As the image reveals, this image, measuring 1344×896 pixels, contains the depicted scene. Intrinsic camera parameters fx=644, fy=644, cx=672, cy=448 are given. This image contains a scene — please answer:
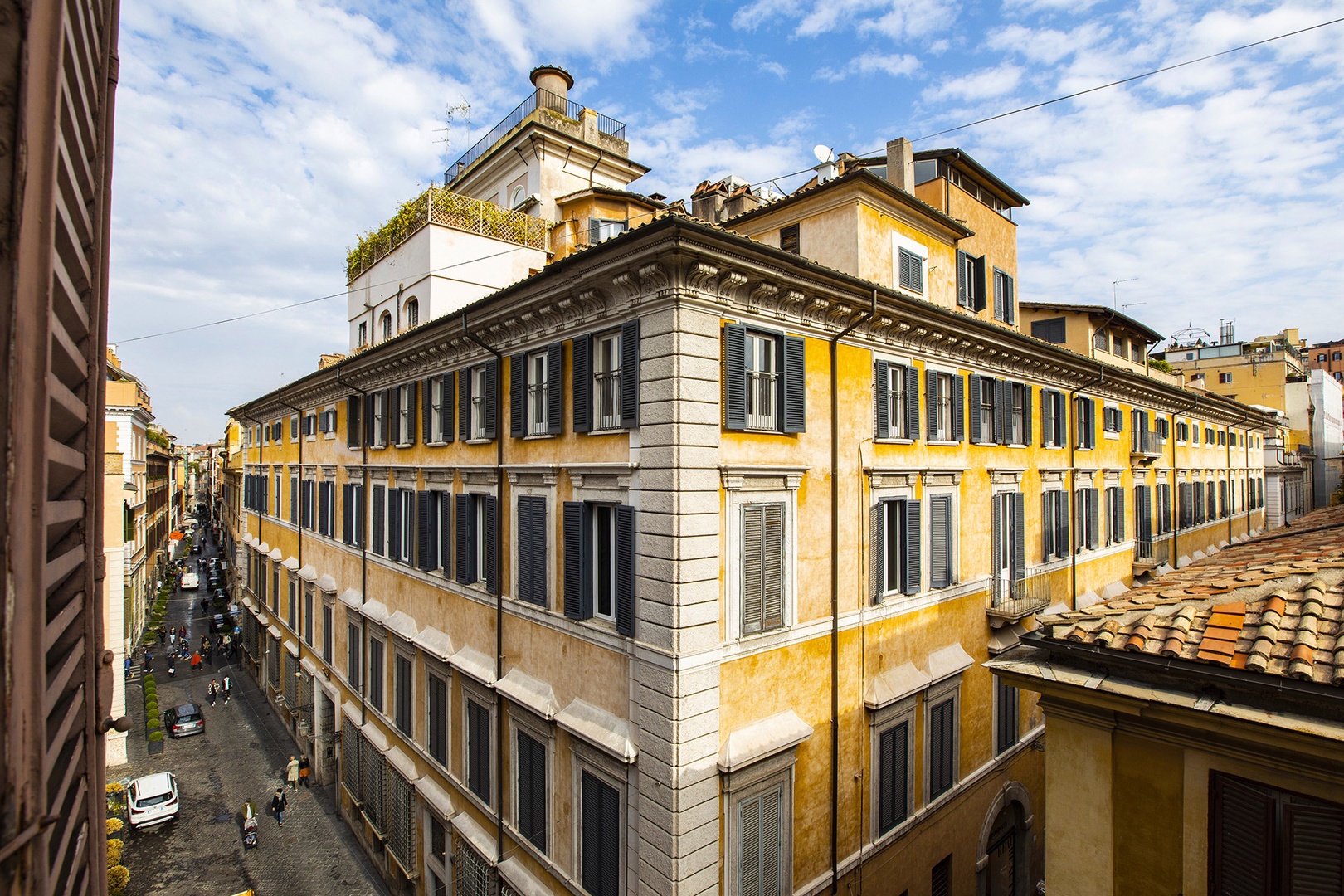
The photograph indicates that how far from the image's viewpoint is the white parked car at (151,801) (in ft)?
73.1

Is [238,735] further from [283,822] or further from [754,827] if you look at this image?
[754,827]

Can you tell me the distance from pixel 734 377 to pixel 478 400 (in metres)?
6.90

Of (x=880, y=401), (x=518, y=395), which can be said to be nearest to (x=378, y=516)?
(x=518, y=395)

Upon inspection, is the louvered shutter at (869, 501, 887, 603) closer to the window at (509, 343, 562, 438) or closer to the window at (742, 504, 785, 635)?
the window at (742, 504, 785, 635)

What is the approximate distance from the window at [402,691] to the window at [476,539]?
14.9 feet

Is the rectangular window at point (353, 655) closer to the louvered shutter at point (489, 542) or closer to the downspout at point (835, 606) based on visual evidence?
the louvered shutter at point (489, 542)

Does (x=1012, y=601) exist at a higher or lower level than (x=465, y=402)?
lower

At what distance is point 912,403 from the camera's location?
13.8 metres

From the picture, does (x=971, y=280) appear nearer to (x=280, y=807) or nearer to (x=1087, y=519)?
(x=1087, y=519)

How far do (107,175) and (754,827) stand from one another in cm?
1104

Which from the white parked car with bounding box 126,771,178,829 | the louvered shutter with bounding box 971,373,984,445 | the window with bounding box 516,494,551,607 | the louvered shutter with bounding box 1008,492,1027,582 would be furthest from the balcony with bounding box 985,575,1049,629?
the white parked car with bounding box 126,771,178,829

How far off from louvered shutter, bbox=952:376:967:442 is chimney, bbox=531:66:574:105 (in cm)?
1960

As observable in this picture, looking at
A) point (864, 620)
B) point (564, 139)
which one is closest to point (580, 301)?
point (864, 620)

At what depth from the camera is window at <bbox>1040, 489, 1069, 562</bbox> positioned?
18562 mm
